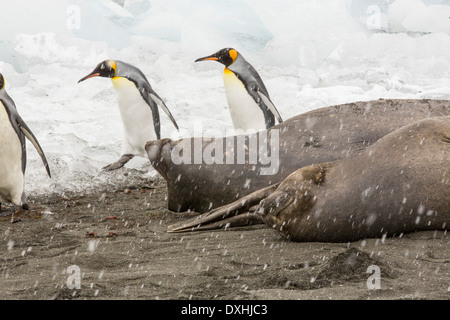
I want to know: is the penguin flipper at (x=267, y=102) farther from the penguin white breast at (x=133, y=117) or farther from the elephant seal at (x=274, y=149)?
the elephant seal at (x=274, y=149)

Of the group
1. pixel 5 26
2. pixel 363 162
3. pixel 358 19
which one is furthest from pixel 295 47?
pixel 363 162

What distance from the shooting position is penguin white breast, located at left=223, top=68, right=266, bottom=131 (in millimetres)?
7043

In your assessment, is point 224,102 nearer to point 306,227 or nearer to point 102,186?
point 102,186

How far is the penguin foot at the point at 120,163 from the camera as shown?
6.47m

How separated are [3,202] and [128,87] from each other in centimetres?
275

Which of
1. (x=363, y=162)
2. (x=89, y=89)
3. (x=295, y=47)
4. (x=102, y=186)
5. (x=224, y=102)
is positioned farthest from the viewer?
(x=295, y=47)

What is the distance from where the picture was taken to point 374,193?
272cm

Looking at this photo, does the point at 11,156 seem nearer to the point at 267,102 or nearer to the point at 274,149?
the point at 274,149

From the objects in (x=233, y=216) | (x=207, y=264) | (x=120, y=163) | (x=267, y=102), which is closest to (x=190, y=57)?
(x=267, y=102)

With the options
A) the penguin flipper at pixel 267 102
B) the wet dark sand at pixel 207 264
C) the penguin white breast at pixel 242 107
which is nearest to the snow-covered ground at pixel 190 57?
the penguin white breast at pixel 242 107

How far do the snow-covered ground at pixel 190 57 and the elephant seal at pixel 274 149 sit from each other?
6.50 feet

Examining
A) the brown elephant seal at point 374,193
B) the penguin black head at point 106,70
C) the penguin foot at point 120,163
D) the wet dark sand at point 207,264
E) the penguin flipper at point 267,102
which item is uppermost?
the penguin black head at point 106,70

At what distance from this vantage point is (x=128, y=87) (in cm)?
738

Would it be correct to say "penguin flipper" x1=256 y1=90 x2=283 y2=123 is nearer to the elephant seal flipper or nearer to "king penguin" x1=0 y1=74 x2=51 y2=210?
"king penguin" x1=0 y1=74 x2=51 y2=210
